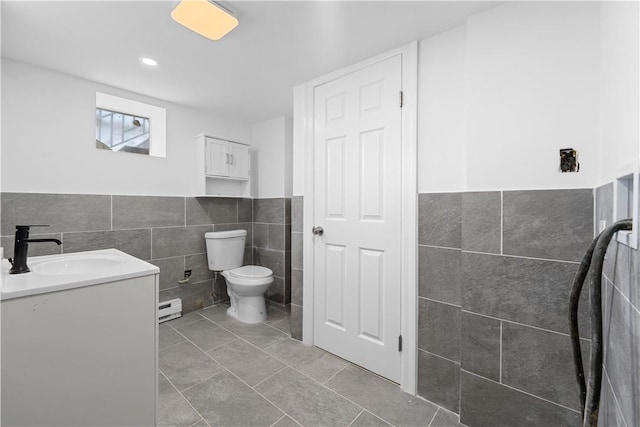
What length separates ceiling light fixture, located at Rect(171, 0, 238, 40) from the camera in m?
1.32

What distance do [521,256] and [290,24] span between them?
170 cm

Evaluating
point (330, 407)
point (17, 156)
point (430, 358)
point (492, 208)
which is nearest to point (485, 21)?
point (492, 208)

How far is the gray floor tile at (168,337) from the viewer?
7.34 feet

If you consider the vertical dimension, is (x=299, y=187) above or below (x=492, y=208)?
above

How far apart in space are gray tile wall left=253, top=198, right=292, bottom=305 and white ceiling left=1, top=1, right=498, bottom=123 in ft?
4.41

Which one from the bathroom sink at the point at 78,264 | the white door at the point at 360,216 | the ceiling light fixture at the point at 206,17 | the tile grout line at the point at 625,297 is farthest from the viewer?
the white door at the point at 360,216

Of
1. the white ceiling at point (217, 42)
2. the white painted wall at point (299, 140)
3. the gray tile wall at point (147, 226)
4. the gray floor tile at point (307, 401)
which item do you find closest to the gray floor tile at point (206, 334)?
the gray tile wall at point (147, 226)

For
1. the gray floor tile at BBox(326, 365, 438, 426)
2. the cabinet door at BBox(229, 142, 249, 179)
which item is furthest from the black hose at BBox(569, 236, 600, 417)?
the cabinet door at BBox(229, 142, 249, 179)

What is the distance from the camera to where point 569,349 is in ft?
3.92

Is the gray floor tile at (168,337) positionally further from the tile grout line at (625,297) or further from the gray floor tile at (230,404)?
the tile grout line at (625,297)

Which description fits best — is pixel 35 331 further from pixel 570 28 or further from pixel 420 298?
pixel 570 28

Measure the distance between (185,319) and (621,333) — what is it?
3.00m

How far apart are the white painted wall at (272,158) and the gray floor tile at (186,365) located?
173 cm

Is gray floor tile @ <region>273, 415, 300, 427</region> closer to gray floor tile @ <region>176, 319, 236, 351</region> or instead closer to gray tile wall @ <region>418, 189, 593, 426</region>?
gray tile wall @ <region>418, 189, 593, 426</region>
